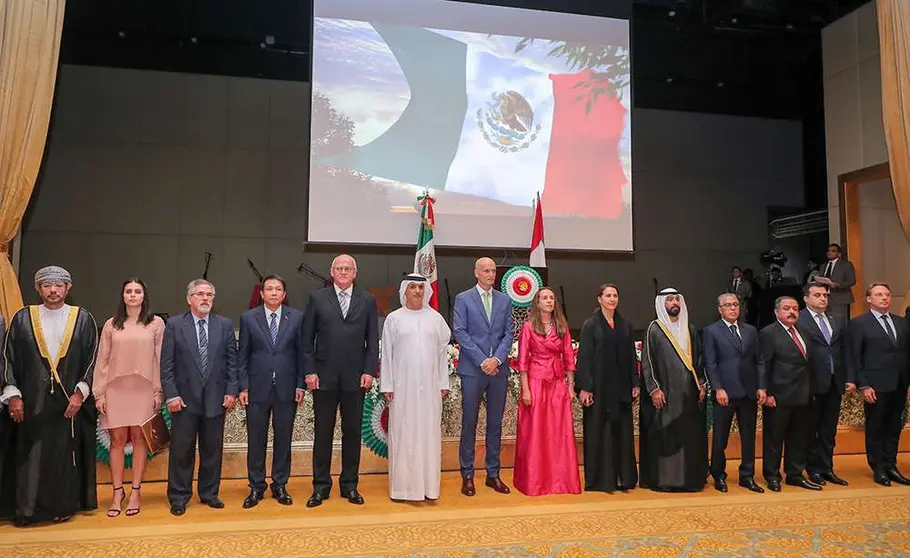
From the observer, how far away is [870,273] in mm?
7891

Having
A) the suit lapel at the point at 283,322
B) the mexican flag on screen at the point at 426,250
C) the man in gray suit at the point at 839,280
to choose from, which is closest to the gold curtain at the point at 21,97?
the suit lapel at the point at 283,322

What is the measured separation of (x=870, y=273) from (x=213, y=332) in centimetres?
784

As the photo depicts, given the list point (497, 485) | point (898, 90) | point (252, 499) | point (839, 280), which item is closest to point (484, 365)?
point (497, 485)

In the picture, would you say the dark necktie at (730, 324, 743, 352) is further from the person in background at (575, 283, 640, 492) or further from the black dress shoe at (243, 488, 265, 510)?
the black dress shoe at (243, 488, 265, 510)

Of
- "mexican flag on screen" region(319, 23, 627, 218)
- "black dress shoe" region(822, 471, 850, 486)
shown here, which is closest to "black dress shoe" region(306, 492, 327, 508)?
"black dress shoe" region(822, 471, 850, 486)

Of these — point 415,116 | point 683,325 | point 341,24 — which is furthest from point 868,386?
point 341,24

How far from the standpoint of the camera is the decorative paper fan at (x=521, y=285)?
20.5 ft

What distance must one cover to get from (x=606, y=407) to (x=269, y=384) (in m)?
2.14

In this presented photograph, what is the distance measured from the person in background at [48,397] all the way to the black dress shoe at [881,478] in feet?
16.4

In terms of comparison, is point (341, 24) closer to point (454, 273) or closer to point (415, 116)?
point (415, 116)

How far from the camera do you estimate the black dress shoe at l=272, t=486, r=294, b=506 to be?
3.75 meters

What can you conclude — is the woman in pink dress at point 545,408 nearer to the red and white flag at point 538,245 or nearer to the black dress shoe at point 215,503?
the black dress shoe at point 215,503

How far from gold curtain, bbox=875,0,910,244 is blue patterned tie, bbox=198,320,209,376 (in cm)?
627

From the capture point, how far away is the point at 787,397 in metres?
4.14
